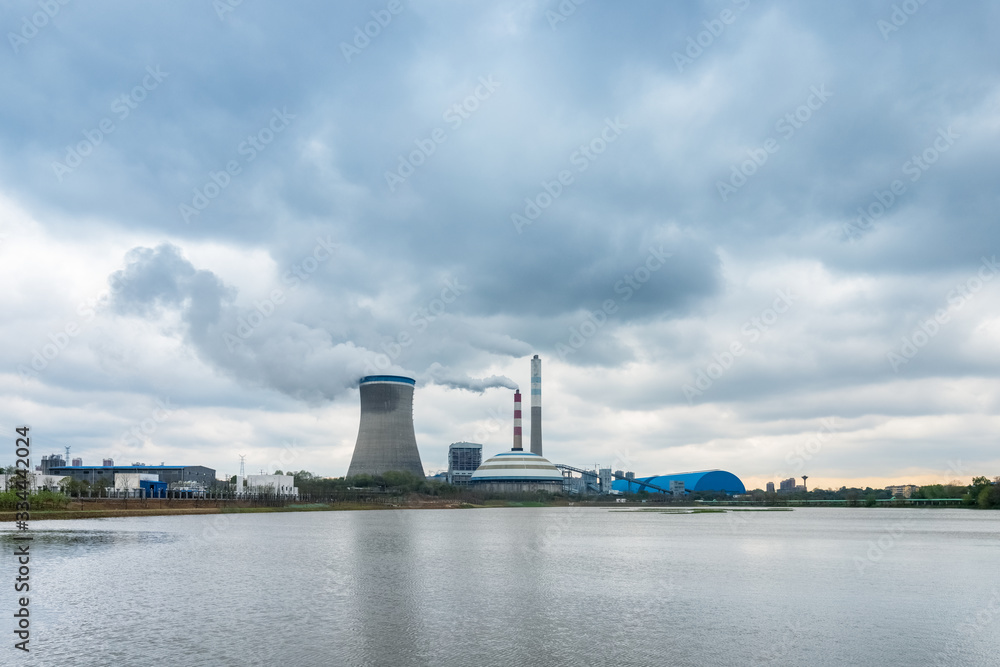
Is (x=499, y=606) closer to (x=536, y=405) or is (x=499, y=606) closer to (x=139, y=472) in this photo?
(x=139, y=472)

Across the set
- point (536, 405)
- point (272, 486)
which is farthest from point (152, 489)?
point (536, 405)

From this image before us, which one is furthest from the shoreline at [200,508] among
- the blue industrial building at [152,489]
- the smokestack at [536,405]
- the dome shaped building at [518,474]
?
the smokestack at [536,405]

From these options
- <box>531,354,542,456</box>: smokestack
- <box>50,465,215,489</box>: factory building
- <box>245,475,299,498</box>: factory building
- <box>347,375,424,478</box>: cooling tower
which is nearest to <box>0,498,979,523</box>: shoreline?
<box>347,375,424,478</box>: cooling tower

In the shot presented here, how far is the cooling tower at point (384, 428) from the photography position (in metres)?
109

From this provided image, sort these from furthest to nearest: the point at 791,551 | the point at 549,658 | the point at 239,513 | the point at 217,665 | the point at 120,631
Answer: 1. the point at 239,513
2. the point at 791,551
3. the point at 120,631
4. the point at 549,658
5. the point at 217,665

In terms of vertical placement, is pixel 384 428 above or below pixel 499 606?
above

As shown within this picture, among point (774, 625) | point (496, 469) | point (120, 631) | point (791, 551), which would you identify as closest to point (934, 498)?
point (496, 469)

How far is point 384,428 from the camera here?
110 metres

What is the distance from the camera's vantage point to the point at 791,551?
39.2 meters

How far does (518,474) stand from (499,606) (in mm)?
148722

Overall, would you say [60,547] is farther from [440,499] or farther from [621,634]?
[440,499]

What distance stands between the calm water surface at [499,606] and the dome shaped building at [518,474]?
130 meters

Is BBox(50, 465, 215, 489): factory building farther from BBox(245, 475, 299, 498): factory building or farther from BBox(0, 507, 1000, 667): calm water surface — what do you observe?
BBox(0, 507, 1000, 667): calm water surface

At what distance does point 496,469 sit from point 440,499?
40.0 m
